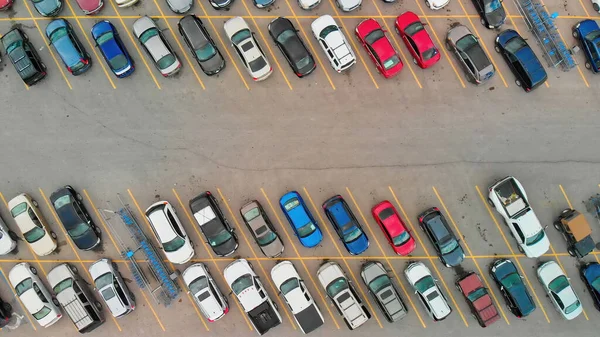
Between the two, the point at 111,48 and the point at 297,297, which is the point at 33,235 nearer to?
the point at 111,48

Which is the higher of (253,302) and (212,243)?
(212,243)

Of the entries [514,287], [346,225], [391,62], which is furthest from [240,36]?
[514,287]

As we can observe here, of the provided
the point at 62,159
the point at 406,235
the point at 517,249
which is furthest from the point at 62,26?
the point at 517,249

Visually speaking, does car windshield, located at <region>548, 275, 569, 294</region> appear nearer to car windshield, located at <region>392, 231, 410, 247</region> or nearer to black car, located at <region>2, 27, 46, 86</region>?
car windshield, located at <region>392, 231, 410, 247</region>

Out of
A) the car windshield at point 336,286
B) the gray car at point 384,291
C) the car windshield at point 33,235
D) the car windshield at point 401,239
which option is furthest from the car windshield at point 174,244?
the car windshield at point 401,239

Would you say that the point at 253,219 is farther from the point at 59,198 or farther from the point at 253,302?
the point at 59,198

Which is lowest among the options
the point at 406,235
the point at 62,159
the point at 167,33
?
the point at 406,235

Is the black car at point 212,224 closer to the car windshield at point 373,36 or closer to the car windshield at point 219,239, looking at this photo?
the car windshield at point 219,239
